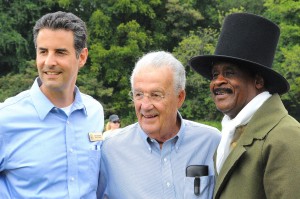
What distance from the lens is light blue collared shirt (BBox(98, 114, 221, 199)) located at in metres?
3.88

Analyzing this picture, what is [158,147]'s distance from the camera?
13.1 ft

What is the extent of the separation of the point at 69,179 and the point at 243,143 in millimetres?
1285

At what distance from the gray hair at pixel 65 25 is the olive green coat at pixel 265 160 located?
1418 mm

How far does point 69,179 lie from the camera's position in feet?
12.2

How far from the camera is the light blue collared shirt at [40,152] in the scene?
11.8 feet

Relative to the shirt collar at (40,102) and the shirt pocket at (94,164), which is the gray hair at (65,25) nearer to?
the shirt collar at (40,102)

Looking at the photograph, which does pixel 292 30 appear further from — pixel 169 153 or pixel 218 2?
pixel 169 153

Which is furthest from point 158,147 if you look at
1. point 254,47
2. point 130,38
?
point 130,38

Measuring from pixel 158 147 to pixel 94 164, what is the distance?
1.65 ft

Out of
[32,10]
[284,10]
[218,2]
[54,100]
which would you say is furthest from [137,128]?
[218,2]

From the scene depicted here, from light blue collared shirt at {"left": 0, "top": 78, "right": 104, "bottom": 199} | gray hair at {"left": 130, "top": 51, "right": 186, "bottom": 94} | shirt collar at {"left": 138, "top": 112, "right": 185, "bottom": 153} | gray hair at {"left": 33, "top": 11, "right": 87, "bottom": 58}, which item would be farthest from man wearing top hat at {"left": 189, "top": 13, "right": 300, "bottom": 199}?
light blue collared shirt at {"left": 0, "top": 78, "right": 104, "bottom": 199}

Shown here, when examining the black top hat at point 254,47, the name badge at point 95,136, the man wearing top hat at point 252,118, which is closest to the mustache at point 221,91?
the man wearing top hat at point 252,118

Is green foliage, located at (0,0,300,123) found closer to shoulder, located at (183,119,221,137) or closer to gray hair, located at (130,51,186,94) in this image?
shoulder, located at (183,119,221,137)

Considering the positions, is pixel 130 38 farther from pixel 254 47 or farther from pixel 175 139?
pixel 254 47
